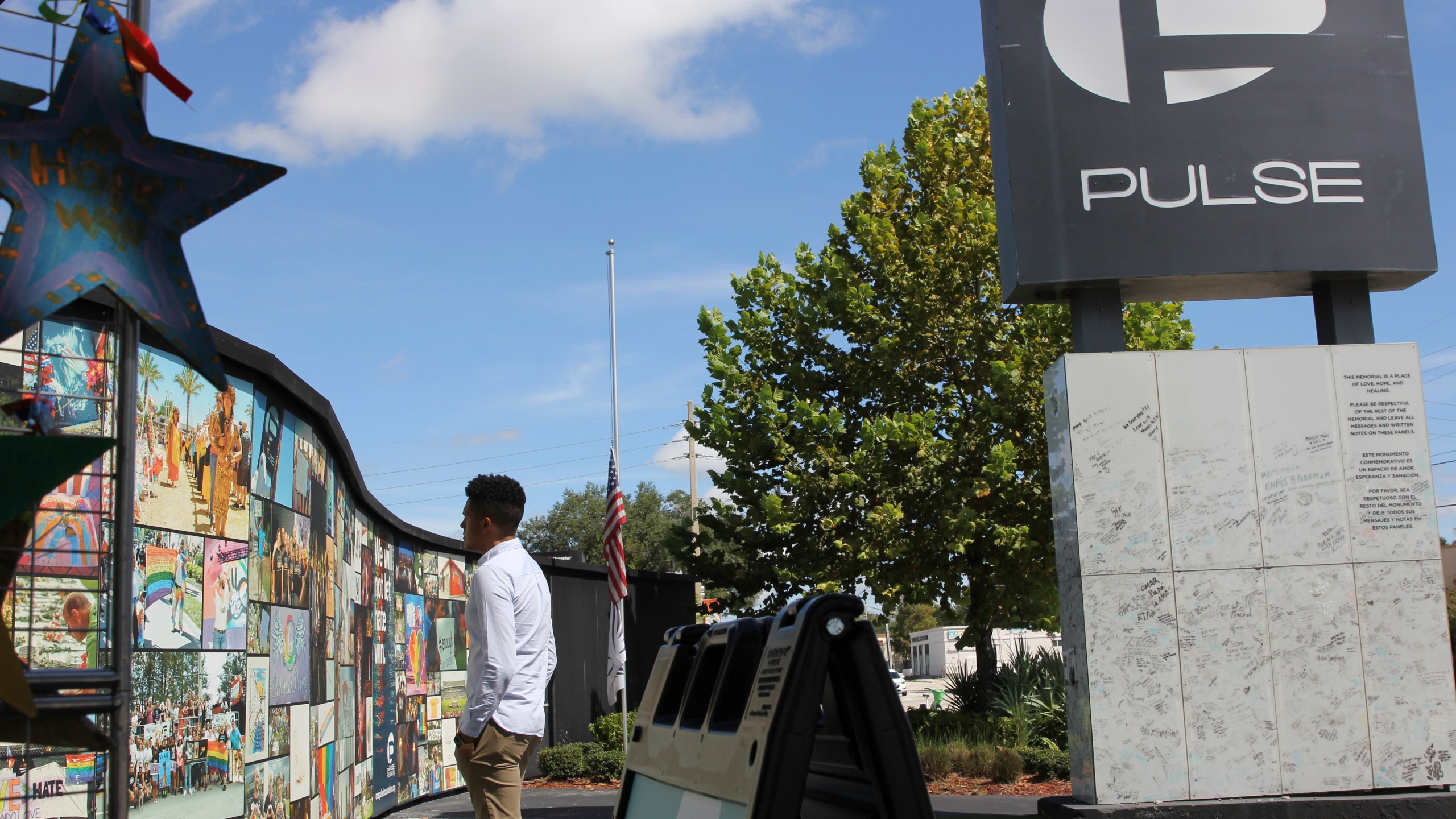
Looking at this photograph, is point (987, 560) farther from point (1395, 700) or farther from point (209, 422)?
point (209, 422)

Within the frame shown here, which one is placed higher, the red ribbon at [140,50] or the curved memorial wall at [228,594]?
the red ribbon at [140,50]

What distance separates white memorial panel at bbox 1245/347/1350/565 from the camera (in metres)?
7.18

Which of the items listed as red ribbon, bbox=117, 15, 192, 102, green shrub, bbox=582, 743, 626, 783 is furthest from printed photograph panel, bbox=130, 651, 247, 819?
green shrub, bbox=582, 743, 626, 783

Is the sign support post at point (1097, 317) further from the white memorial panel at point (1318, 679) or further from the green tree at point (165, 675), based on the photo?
the green tree at point (165, 675)

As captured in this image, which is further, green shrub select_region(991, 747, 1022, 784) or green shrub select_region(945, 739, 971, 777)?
green shrub select_region(945, 739, 971, 777)

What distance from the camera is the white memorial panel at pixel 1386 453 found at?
7.20 meters

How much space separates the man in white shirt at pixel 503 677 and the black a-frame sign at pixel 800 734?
6.21 ft

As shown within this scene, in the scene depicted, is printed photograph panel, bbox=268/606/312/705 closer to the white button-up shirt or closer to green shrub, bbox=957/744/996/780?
Answer: the white button-up shirt

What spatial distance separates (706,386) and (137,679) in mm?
13863

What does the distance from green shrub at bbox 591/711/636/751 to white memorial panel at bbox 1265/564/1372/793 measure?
33.8ft

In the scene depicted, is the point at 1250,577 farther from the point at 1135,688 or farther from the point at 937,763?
the point at 937,763

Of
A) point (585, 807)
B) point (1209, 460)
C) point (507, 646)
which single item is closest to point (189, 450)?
point (507, 646)

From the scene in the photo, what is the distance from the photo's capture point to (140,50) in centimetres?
211

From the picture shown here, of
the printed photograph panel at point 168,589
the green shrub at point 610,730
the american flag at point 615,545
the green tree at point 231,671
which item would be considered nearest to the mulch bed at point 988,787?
the green shrub at point 610,730
